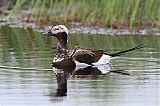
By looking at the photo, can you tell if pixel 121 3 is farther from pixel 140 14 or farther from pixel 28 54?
pixel 28 54

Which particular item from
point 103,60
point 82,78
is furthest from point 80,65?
point 82,78

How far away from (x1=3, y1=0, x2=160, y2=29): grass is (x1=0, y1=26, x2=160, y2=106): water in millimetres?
949

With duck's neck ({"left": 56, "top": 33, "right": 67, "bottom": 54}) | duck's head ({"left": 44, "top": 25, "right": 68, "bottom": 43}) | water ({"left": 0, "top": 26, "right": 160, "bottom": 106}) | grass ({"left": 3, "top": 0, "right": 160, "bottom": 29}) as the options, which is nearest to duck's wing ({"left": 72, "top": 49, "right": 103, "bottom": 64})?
water ({"left": 0, "top": 26, "right": 160, "bottom": 106})

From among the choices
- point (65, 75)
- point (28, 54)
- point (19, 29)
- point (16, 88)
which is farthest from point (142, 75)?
point (19, 29)

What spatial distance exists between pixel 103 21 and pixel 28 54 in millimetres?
4289

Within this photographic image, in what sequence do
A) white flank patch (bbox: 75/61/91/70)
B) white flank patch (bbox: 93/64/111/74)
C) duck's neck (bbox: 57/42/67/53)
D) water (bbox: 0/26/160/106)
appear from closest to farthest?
water (bbox: 0/26/160/106) < white flank patch (bbox: 93/64/111/74) < white flank patch (bbox: 75/61/91/70) < duck's neck (bbox: 57/42/67/53)

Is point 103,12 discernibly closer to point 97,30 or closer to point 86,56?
point 97,30

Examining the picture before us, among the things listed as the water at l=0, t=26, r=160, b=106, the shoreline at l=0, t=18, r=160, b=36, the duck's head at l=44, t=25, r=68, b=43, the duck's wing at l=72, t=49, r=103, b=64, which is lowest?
the shoreline at l=0, t=18, r=160, b=36

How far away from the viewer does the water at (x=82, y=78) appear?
30.9 feet

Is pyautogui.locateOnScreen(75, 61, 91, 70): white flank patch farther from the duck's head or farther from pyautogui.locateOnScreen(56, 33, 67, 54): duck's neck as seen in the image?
the duck's head

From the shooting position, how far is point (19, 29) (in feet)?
60.7

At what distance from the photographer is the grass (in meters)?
16.2

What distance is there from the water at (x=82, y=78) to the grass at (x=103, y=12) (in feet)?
3.11

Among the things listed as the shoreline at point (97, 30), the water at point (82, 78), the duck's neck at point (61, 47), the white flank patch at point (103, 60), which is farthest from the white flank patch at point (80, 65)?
the shoreline at point (97, 30)
